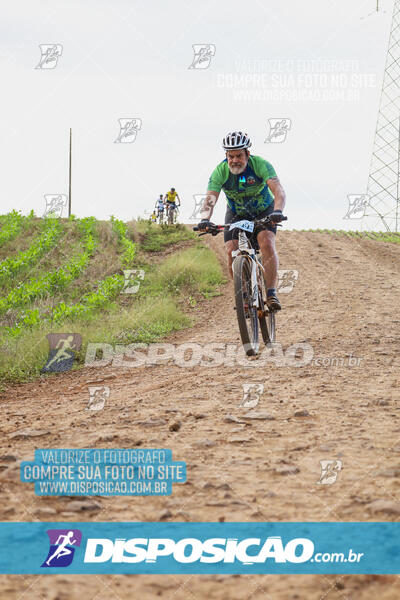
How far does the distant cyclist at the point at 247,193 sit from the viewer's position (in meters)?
6.74

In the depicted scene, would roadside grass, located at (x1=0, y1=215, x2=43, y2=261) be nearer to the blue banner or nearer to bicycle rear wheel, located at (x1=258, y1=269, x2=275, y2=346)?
bicycle rear wheel, located at (x1=258, y1=269, x2=275, y2=346)

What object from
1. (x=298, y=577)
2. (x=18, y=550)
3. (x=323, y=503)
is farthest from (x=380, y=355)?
(x=18, y=550)

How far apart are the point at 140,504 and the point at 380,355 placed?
14.4 ft

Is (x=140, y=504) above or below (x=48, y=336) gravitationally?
below

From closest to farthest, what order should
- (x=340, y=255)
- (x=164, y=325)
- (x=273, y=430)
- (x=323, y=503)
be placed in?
(x=323, y=503) < (x=273, y=430) < (x=164, y=325) < (x=340, y=255)

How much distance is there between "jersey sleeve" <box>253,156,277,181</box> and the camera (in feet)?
22.7

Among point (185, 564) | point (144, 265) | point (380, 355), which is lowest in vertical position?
point (185, 564)

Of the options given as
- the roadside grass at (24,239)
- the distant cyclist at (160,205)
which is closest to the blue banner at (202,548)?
the roadside grass at (24,239)

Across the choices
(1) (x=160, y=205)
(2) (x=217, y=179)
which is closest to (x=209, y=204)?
(2) (x=217, y=179)

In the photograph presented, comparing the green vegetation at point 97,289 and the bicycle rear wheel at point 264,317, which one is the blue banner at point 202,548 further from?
the green vegetation at point 97,289

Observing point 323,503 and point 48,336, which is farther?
point 48,336

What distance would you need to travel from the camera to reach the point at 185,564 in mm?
2441

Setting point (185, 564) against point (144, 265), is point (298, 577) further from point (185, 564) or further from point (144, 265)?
point (144, 265)

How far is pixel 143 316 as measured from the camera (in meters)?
10.9
